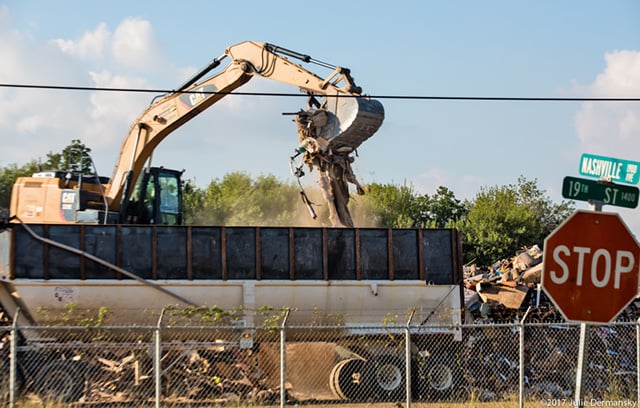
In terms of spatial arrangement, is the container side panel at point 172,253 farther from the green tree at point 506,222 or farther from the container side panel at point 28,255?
the green tree at point 506,222

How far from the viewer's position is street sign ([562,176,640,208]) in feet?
30.3

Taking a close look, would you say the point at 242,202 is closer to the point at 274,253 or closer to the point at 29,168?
the point at 29,168

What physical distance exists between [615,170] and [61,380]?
35.0 feet

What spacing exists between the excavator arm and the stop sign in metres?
10.6

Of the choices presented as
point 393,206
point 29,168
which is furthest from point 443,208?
point 29,168

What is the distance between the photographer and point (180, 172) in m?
22.1

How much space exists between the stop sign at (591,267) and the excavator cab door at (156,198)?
13.9 m

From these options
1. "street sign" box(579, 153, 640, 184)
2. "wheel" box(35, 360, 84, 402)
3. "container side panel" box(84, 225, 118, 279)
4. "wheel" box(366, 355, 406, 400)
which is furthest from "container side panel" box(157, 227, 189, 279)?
"street sign" box(579, 153, 640, 184)

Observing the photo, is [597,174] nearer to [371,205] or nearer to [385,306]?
[385,306]

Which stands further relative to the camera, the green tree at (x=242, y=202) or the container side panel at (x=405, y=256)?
the green tree at (x=242, y=202)

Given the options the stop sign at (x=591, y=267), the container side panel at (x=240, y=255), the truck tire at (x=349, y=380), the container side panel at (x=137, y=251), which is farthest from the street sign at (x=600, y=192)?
the container side panel at (x=137, y=251)

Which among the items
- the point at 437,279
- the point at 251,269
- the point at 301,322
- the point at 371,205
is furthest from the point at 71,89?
the point at 371,205

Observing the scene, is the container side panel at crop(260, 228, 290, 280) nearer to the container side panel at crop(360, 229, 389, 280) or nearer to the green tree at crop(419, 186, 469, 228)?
the container side panel at crop(360, 229, 389, 280)

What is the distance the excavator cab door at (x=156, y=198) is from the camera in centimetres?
2138
